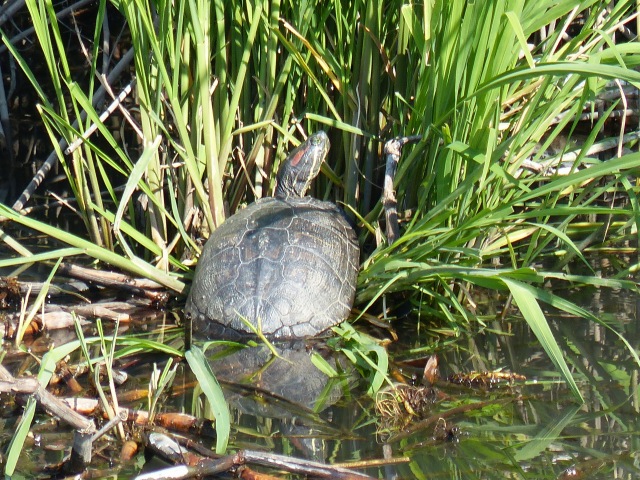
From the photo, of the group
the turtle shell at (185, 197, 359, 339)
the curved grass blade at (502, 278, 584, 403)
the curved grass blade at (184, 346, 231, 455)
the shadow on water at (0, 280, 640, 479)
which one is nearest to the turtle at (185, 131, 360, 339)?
the turtle shell at (185, 197, 359, 339)

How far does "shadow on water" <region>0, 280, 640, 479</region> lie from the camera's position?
189 cm

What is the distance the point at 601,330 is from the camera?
282cm

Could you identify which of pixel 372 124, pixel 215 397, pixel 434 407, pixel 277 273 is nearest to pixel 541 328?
pixel 434 407

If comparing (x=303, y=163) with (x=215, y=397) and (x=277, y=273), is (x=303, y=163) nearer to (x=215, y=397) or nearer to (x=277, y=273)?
(x=277, y=273)

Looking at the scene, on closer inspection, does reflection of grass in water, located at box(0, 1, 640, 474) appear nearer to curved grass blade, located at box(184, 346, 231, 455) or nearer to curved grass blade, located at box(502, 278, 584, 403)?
curved grass blade, located at box(502, 278, 584, 403)

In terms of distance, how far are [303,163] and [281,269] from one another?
459 mm

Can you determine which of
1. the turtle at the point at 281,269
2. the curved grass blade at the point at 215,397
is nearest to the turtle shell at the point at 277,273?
the turtle at the point at 281,269

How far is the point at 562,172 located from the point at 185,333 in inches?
63.8

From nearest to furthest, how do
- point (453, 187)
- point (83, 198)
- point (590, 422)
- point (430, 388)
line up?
point (590, 422) → point (430, 388) → point (453, 187) → point (83, 198)

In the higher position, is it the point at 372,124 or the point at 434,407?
the point at 372,124

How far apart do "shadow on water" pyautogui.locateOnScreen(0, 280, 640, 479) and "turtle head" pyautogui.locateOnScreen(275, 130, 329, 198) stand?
2.38ft

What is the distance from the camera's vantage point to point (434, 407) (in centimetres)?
220

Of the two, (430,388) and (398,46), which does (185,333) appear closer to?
(430,388)

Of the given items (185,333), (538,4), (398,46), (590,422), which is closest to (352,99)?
(398,46)
